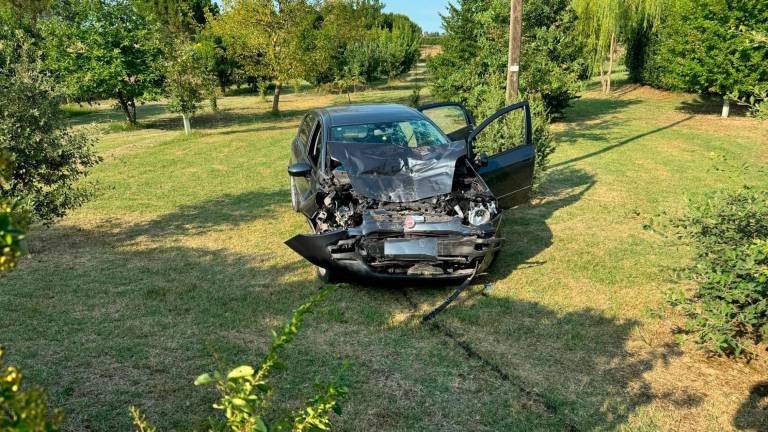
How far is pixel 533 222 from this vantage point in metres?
7.85

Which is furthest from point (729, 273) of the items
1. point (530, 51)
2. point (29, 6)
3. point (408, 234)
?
point (29, 6)

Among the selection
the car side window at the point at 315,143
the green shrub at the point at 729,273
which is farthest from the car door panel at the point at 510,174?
the green shrub at the point at 729,273

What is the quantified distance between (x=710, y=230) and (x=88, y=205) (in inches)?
367

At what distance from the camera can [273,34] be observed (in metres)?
22.6

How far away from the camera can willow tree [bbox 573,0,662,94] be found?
76.7 feet

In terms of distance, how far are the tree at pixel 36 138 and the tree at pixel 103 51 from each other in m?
12.3

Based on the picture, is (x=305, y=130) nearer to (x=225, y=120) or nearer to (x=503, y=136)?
(x=503, y=136)

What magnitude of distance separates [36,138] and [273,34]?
1792 centimetres

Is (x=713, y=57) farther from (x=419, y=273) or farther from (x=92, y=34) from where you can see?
(x=92, y=34)

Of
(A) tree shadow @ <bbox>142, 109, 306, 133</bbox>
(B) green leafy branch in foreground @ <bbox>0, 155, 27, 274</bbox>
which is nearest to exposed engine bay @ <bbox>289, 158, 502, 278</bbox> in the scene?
(B) green leafy branch in foreground @ <bbox>0, 155, 27, 274</bbox>

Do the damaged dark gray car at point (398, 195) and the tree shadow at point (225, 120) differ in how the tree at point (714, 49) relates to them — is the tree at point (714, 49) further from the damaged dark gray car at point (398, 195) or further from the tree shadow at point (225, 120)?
the tree shadow at point (225, 120)

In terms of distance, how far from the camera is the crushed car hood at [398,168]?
571cm

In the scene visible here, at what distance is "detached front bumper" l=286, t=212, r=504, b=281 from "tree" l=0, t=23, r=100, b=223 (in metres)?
3.62

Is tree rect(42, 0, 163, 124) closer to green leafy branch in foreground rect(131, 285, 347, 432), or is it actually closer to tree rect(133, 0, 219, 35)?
green leafy branch in foreground rect(131, 285, 347, 432)
